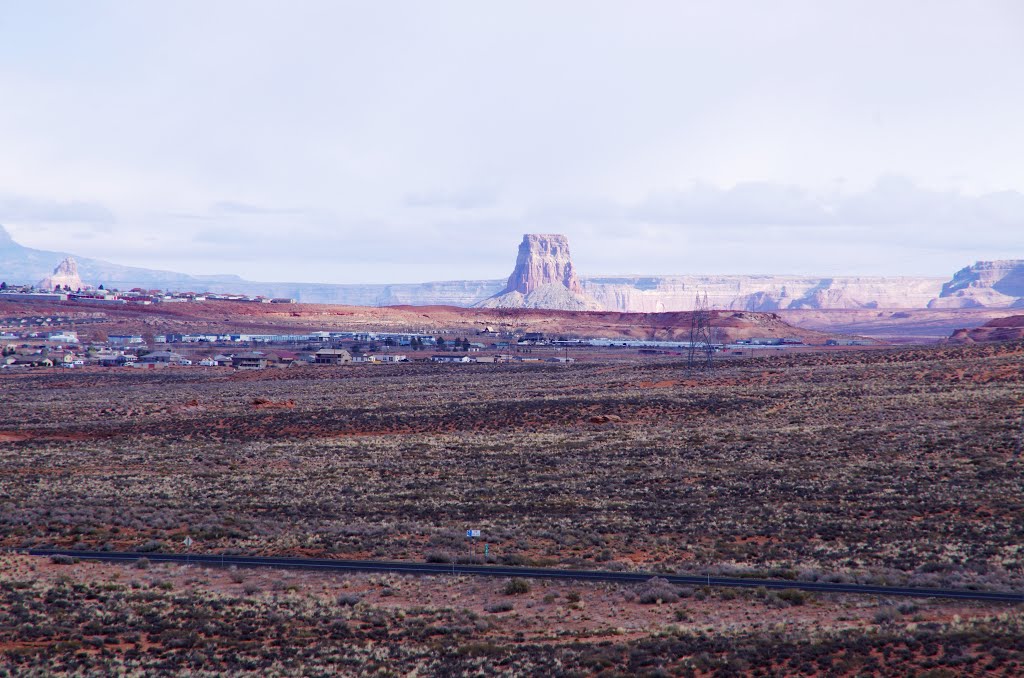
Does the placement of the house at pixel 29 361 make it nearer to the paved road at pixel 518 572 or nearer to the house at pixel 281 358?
the house at pixel 281 358

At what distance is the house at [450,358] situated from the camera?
115 metres

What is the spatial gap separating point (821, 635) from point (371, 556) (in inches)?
501

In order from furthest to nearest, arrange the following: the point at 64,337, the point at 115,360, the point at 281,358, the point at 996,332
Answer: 1. the point at 64,337
2. the point at 996,332
3. the point at 281,358
4. the point at 115,360

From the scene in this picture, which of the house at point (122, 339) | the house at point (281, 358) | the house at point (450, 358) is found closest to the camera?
the house at point (281, 358)

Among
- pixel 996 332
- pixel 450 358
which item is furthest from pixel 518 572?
pixel 996 332

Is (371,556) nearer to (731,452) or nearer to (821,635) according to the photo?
(821,635)

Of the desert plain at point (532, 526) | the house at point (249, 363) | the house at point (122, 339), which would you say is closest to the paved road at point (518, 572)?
the desert plain at point (532, 526)

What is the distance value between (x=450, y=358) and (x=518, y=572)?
9676 cm

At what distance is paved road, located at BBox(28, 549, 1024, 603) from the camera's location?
2109 cm

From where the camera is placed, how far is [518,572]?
24062 mm

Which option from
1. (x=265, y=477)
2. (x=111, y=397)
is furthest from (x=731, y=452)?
(x=111, y=397)

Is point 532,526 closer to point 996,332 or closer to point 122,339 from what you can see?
point 996,332

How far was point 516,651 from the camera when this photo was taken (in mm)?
17844

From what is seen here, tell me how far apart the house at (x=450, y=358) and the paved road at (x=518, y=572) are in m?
87.0
